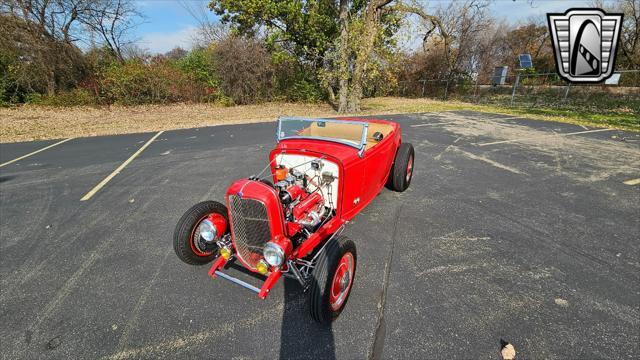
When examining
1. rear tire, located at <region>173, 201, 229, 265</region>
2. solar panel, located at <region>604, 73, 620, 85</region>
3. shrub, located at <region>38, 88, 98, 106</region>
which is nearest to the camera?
rear tire, located at <region>173, 201, 229, 265</region>

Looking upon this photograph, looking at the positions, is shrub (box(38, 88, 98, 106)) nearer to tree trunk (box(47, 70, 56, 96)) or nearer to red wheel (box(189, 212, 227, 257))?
tree trunk (box(47, 70, 56, 96))

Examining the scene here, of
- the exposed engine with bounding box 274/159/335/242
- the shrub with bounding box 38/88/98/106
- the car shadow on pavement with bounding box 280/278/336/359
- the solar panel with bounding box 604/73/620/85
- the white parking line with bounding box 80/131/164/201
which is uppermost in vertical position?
the solar panel with bounding box 604/73/620/85

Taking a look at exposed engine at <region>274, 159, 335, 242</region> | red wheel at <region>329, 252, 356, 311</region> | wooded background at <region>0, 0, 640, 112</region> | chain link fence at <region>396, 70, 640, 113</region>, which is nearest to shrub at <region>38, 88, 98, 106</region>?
wooded background at <region>0, 0, 640, 112</region>

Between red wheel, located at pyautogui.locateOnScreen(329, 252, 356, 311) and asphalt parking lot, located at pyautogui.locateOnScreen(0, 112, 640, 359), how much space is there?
156 millimetres

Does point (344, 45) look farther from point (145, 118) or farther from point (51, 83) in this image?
point (51, 83)

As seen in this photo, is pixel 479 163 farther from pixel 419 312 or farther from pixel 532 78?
pixel 532 78

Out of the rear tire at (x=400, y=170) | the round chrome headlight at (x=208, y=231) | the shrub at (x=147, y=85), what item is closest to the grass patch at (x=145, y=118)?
the shrub at (x=147, y=85)

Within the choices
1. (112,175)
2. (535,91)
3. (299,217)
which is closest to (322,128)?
(299,217)

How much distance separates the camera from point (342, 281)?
2588mm

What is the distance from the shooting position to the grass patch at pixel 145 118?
428 inches

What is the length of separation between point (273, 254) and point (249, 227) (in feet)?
1.48

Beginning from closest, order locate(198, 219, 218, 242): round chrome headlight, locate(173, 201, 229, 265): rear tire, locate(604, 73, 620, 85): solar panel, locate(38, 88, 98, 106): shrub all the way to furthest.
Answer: locate(198, 219, 218, 242): round chrome headlight
locate(173, 201, 229, 265): rear tire
locate(38, 88, 98, 106): shrub
locate(604, 73, 620, 85): solar panel

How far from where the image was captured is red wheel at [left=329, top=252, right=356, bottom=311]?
247 cm

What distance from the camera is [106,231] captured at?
3.92 m
